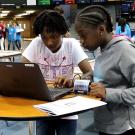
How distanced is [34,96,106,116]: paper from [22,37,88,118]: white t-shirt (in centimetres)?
61

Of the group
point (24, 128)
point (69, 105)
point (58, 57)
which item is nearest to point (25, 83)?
point (69, 105)

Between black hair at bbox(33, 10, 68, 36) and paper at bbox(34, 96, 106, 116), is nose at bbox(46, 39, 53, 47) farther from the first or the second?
paper at bbox(34, 96, 106, 116)

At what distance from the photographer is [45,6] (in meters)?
9.32

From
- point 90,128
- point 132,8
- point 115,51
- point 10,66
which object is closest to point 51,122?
point 10,66

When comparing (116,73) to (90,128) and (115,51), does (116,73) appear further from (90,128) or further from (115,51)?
(90,128)

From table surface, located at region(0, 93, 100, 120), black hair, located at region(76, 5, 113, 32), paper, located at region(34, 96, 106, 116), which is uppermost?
black hair, located at region(76, 5, 113, 32)

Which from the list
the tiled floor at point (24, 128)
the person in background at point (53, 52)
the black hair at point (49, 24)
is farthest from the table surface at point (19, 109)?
the tiled floor at point (24, 128)

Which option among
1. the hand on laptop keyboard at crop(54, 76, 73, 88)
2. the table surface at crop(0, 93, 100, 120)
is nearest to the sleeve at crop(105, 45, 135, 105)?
the table surface at crop(0, 93, 100, 120)

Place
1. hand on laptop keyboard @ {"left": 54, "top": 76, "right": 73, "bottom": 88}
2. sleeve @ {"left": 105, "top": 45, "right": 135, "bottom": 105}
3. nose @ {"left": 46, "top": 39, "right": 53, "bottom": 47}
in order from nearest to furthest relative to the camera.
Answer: sleeve @ {"left": 105, "top": 45, "right": 135, "bottom": 105} < hand on laptop keyboard @ {"left": 54, "top": 76, "right": 73, "bottom": 88} < nose @ {"left": 46, "top": 39, "right": 53, "bottom": 47}

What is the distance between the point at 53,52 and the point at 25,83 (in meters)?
0.62

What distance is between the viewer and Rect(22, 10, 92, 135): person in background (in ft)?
7.79

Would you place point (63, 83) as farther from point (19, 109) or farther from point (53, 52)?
point (19, 109)

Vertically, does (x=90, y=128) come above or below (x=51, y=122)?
below

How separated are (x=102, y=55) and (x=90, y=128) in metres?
2.59
